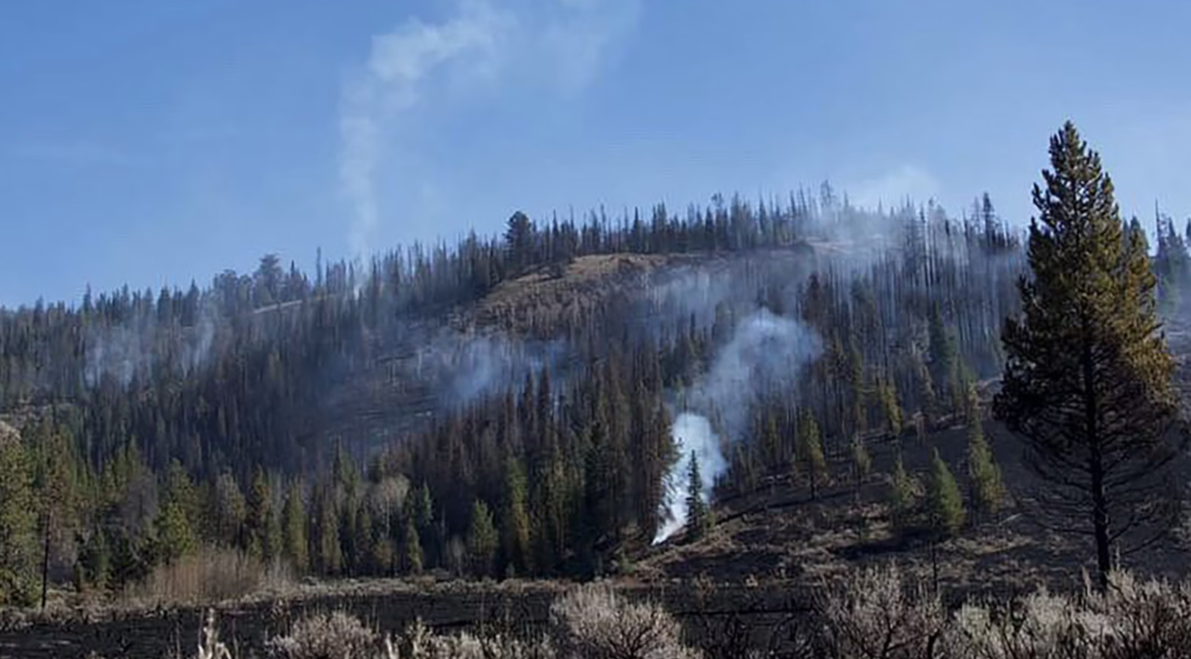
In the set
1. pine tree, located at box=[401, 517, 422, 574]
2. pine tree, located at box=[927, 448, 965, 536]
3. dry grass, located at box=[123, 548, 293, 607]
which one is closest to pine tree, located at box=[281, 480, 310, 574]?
pine tree, located at box=[401, 517, 422, 574]

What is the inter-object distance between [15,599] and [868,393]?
82597 mm

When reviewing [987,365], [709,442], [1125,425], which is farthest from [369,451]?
[1125,425]

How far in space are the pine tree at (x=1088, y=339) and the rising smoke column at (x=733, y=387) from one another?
71.9m

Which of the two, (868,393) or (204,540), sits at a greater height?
(868,393)

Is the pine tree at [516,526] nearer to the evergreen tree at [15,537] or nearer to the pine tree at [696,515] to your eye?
the pine tree at [696,515]

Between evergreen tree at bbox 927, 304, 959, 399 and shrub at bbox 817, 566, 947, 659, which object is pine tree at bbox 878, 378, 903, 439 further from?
shrub at bbox 817, 566, 947, 659

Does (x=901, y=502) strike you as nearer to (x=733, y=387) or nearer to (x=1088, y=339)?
(x=1088, y=339)

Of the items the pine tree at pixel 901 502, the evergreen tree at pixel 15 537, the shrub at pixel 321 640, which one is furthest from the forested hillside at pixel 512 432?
the shrub at pixel 321 640

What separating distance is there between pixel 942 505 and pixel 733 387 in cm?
7343

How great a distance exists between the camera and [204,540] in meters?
88.9

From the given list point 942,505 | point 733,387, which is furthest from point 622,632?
point 733,387

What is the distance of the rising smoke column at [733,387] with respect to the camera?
114812 mm

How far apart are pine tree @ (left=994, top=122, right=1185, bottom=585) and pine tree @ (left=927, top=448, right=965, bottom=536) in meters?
51.4

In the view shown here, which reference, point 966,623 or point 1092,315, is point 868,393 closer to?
point 1092,315
